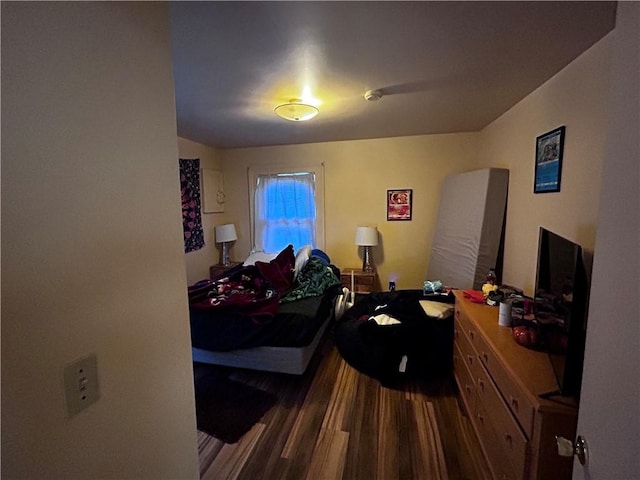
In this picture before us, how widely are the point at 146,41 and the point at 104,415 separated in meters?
0.95

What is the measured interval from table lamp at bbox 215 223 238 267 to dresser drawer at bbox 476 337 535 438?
3.51 metres

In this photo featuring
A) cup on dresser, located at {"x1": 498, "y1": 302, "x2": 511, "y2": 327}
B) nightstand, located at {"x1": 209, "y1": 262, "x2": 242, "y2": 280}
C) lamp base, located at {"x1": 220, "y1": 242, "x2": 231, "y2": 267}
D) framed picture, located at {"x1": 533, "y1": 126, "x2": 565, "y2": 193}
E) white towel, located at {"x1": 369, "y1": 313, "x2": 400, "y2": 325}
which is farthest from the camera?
lamp base, located at {"x1": 220, "y1": 242, "x2": 231, "y2": 267}

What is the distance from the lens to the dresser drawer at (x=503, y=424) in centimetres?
118

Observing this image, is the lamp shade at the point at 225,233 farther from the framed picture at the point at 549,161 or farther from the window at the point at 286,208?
the framed picture at the point at 549,161

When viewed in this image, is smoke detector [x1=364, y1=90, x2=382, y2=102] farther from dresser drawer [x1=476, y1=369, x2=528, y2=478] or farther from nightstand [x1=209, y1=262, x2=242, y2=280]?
nightstand [x1=209, y1=262, x2=242, y2=280]

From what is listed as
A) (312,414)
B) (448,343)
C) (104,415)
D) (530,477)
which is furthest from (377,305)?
(104,415)

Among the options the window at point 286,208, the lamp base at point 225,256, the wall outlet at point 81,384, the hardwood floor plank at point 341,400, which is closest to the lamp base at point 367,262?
the window at point 286,208

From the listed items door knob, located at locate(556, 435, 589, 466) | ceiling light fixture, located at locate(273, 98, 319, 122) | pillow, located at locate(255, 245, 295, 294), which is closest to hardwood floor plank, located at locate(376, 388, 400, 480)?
door knob, located at locate(556, 435, 589, 466)

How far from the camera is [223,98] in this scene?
232 centimetres

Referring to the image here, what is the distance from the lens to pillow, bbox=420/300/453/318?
A: 240cm

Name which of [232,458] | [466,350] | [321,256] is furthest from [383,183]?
[232,458]

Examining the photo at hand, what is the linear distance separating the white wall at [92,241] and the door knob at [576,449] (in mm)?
1077

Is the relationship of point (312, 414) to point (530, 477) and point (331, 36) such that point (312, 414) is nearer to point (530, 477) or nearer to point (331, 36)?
point (530, 477)

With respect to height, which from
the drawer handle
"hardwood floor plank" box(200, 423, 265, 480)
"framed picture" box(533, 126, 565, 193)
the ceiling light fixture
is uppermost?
the ceiling light fixture
